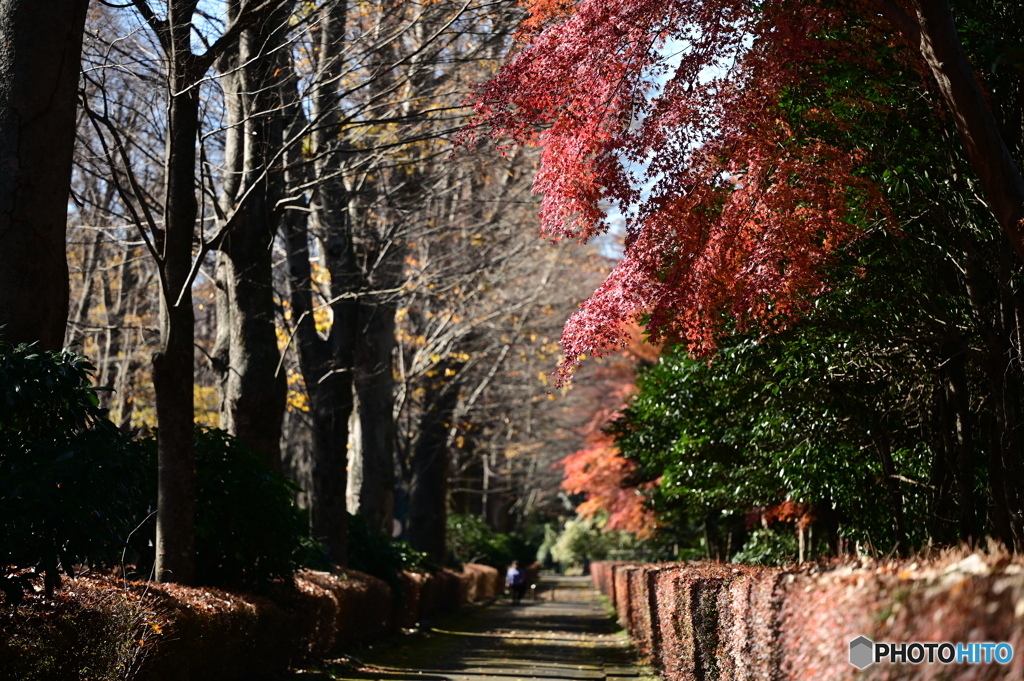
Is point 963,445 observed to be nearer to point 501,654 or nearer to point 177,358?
point 177,358

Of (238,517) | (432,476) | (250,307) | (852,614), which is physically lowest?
(852,614)

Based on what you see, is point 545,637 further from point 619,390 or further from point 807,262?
point 619,390

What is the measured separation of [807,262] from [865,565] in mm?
4372

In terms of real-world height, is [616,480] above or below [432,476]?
below

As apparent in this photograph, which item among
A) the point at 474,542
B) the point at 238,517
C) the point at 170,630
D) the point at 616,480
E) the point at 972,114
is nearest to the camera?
the point at 972,114

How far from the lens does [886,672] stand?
3.94 m

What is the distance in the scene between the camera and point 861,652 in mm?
4219

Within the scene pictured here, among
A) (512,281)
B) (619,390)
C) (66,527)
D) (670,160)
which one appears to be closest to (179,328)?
(66,527)

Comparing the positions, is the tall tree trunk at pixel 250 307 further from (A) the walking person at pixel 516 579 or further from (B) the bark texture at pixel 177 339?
(A) the walking person at pixel 516 579

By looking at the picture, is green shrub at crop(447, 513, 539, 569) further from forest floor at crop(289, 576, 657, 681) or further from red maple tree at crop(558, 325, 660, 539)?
forest floor at crop(289, 576, 657, 681)

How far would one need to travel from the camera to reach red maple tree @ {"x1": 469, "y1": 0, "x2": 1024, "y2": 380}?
904 cm

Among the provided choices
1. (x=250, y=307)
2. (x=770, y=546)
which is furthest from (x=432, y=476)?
(x=250, y=307)

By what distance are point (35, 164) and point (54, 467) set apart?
302 centimetres

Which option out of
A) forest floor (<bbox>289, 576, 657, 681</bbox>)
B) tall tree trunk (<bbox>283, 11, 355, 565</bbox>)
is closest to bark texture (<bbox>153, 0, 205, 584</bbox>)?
forest floor (<bbox>289, 576, 657, 681</bbox>)
